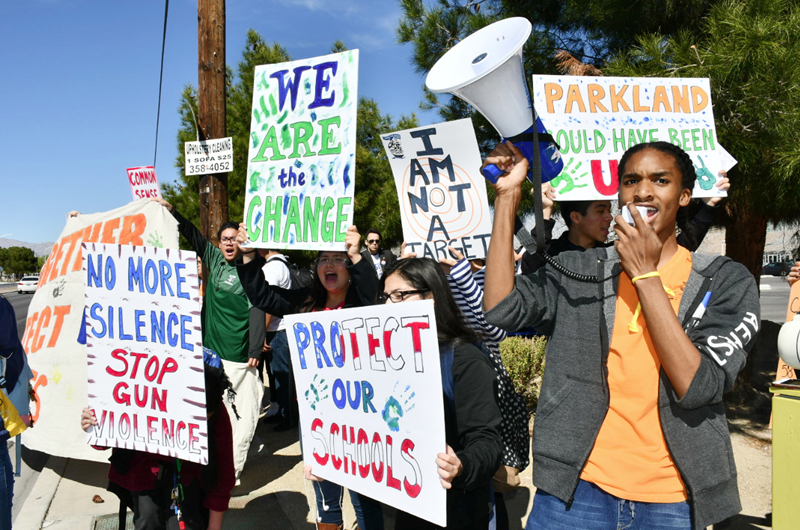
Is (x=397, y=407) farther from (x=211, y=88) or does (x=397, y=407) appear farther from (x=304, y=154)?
(x=211, y=88)

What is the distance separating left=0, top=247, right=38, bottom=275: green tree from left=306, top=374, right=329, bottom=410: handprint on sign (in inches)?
4298

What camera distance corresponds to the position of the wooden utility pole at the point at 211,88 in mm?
5176

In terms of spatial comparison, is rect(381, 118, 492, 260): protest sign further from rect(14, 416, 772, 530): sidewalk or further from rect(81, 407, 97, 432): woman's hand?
rect(81, 407, 97, 432): woman's hand

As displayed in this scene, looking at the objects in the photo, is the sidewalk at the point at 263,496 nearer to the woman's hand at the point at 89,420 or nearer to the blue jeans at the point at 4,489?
the woman's hand at the point at 89,420

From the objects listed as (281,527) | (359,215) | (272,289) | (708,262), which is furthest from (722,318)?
(359,215)

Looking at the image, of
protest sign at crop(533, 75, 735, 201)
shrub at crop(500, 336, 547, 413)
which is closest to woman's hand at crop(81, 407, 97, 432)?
protest sign at crop(533, 75, 735, 201)

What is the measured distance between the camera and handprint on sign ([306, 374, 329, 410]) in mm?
2254

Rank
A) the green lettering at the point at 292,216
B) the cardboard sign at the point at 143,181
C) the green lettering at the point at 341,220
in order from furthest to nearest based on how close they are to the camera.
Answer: the cardboard sign at the point at 143,181 → the green lettering at the point at 292,216 → the green lettering at the point at 341,220

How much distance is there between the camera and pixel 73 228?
17.1 feet

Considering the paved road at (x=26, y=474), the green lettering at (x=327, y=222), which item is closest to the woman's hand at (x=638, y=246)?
the green lettering at (x=327, y=222)

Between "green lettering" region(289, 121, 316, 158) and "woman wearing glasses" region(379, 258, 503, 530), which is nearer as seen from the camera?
"woman wearing glasses" region(379, 258, 503, 530)

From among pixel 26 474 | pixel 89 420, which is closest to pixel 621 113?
pixel 89 420

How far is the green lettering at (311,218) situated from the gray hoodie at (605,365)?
1.64m

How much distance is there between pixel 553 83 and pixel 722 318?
7.47 feet
